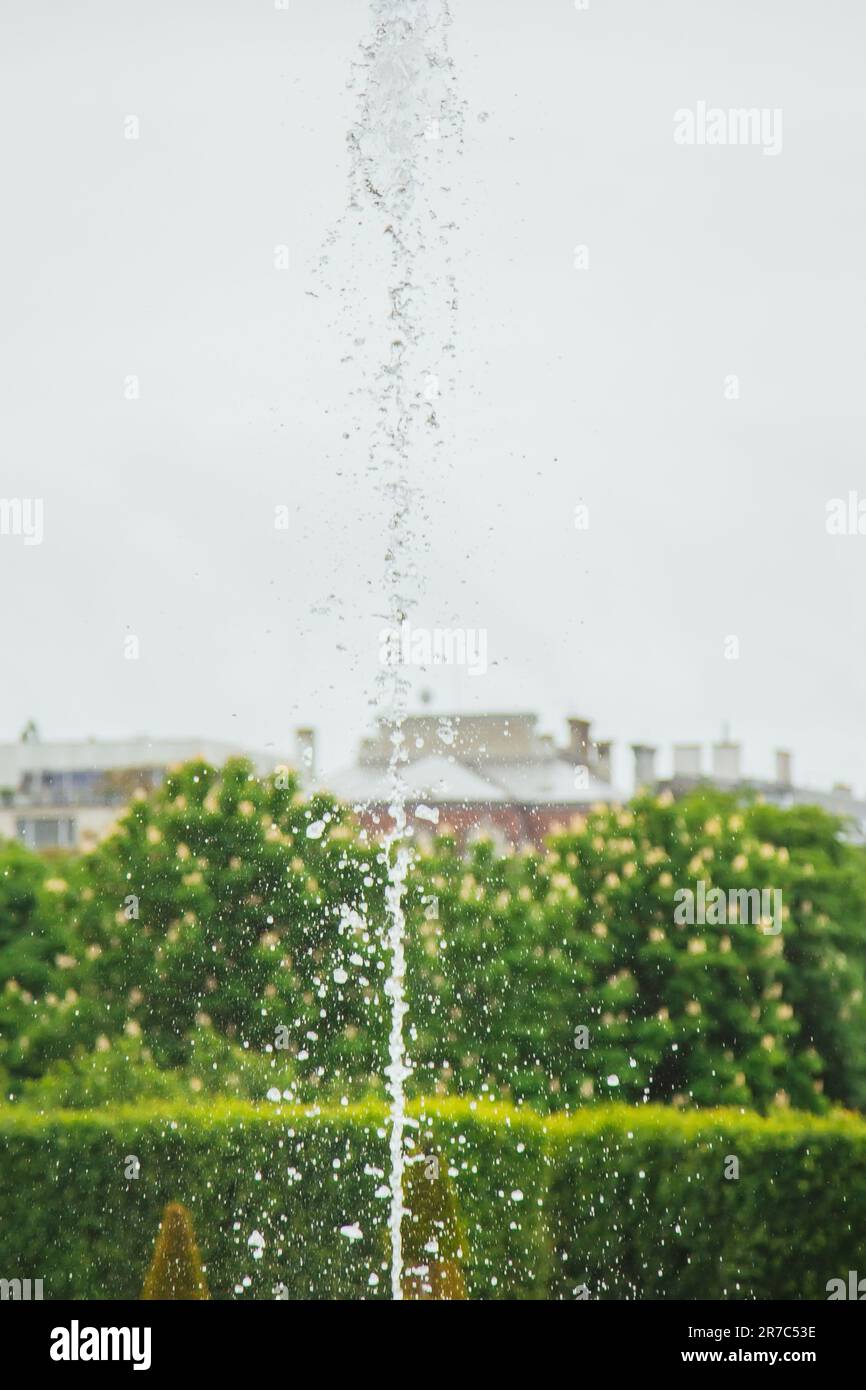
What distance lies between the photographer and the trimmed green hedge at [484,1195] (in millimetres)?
12266

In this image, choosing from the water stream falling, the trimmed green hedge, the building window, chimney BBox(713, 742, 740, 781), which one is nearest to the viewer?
the trimmed green hedge

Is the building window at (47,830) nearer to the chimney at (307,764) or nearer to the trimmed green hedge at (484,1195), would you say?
the chimney at (307,764)

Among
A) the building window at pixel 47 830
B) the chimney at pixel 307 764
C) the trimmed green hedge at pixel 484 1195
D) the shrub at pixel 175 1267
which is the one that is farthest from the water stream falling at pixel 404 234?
the building window at pixel 47 830

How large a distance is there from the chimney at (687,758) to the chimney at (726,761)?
2.24 ft

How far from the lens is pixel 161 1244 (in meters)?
10.3

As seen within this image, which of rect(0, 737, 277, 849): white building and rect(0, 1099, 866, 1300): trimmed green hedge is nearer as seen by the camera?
rect(0, 1099, 866, 1300): trimmed green hedge

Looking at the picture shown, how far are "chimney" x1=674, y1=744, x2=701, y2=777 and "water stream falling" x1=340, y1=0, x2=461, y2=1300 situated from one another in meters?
53.2

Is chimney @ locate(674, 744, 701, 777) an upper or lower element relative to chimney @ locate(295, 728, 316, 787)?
upper

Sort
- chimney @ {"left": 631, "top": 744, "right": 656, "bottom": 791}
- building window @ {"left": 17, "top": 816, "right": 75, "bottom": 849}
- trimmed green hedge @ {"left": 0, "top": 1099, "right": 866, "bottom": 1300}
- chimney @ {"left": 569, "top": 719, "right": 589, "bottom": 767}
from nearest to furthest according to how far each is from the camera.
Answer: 1. trimmed green hedge @ {"left": 0, "top": 1099, "right": 866, "bottom": 1300}
2. chimney @ {"left": 569, "top": 719, "right": 589, "bottom": 767}
3. chimney @ {"left": 631, "top": 744, "right": 656, "bottom": 791}
4. building window @ {"left": 17, "top": 816, "right": 75, "bottom": 849}

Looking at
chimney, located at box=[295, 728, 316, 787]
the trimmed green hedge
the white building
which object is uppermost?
the white building

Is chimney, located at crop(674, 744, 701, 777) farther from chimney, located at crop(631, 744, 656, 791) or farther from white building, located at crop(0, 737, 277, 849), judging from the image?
white building, located at crop(0, 737, 277, 849)

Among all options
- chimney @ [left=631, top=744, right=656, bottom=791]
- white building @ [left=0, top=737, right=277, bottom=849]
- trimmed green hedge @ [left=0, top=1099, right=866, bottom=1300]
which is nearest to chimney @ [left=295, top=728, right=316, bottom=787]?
trimmed green hedge @ [left=0, top=1099, right=866, bottom=1300]

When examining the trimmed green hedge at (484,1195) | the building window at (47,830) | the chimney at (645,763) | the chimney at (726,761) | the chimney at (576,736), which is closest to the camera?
the trimmed green hedge at (484,1195)

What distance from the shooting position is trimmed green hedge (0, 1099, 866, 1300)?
1227 cm
